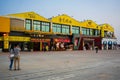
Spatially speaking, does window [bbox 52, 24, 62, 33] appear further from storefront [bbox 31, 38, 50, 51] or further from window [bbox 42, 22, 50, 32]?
storefront [bbox 31, 38, 50, 51]

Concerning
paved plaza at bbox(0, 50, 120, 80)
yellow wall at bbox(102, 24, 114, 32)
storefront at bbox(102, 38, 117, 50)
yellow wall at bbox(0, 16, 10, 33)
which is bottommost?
paved plaza at bbox(0, 50, 120, 80)

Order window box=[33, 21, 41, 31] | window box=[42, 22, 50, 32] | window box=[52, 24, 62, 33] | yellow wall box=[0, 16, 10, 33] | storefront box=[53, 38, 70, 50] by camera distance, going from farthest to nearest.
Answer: window box=[52, 24, 62, 33] → storefront box=[53, 38, 70, 50] → window box=[42, 22, 50, 32] → window box=[33, 21, 41, 31] → yellow wall box=[0, 16, 10, 33]

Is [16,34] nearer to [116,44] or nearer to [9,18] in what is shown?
[9,18]

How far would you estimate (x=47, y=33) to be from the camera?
53.9m

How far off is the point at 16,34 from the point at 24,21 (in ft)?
13.0

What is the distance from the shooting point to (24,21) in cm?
4950

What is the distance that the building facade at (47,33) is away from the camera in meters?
46.2

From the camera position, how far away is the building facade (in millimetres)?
46188

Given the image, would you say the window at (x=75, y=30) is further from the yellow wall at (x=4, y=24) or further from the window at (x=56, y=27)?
the yellow wall at (x=4, y=24)

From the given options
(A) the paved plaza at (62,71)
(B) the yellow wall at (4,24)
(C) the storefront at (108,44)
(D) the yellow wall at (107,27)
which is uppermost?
(D) the yellow wall at (107,27)

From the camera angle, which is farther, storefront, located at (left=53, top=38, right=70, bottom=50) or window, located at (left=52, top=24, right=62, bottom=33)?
window, located at (left=52, top=24, right=62, bottom=33)

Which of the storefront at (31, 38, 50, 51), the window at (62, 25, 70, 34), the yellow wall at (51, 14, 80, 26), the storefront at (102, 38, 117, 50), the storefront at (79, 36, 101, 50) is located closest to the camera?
the storefront at (31, 38, 50, 51)

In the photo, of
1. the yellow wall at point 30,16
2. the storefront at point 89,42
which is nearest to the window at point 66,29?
the storefront at point 89,42

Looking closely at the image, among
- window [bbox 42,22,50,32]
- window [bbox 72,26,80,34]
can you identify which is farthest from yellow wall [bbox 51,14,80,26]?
window [bbox 42,22,50,32]
